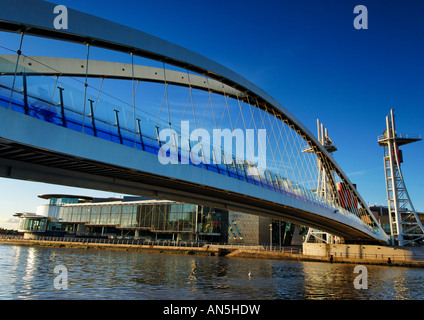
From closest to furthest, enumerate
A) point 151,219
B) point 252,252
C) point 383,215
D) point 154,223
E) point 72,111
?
1. point 72,111
2. point 252,252
3. point 154,223
4. point 151,219
5. point 383,215

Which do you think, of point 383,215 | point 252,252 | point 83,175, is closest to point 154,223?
point 252,252

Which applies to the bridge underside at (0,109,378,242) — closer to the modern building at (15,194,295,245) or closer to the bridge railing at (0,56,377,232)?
the bridge railing at (0,56,377,232)

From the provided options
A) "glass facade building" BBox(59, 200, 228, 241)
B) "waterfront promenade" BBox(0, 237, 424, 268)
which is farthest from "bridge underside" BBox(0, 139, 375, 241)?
"glass facade building" BBox(59, 200, 228, 241)

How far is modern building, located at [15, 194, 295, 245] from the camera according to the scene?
67.9m

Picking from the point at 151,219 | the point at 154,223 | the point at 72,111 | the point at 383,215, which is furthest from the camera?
the point at 383,215

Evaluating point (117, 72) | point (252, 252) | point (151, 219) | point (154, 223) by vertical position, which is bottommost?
point (252, 252)

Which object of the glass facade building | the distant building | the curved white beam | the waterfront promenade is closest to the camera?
the curved white beam

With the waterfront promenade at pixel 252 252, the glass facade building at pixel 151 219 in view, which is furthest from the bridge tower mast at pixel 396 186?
the glass facade building at pixel 151 219

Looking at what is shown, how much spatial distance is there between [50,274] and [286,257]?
3438 cm

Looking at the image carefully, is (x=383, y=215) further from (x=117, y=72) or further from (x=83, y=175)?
(x=83, y=175)

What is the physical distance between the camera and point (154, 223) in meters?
71.9

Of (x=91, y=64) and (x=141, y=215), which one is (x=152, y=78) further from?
(x=141, y=215)

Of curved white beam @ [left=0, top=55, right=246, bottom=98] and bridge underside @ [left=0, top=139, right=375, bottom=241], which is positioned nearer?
→ bridge underside @ [left=0, top=139, right=375, bottom=241]
